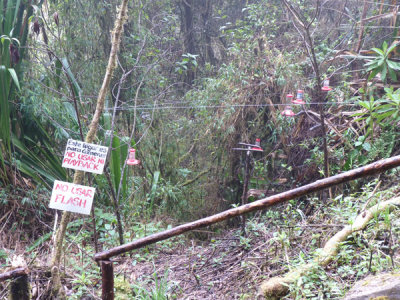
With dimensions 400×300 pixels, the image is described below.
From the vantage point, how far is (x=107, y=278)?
5.59ft

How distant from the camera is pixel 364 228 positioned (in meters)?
2.39

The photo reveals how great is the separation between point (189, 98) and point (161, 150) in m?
0.92

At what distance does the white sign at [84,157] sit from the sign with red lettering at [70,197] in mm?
131

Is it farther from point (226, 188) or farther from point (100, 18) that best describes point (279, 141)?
point (100, 18)

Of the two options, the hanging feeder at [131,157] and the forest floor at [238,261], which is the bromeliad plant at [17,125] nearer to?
the forest floor at [238,261]

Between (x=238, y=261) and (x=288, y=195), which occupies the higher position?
(x=288, y=195)

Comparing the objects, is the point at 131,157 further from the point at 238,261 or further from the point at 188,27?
the point at 188,27

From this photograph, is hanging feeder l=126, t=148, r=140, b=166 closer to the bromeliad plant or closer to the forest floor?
the forest floor

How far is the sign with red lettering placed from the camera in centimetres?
228

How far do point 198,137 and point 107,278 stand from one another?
143 inches

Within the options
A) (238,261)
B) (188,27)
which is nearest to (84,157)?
(238,261)

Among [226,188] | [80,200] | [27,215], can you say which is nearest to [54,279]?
[80,200]

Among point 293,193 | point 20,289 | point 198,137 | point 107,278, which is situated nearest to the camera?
point 293,193

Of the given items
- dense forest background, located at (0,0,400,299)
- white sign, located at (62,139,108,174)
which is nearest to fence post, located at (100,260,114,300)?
dense forest background, located at (0,0,400,299)
